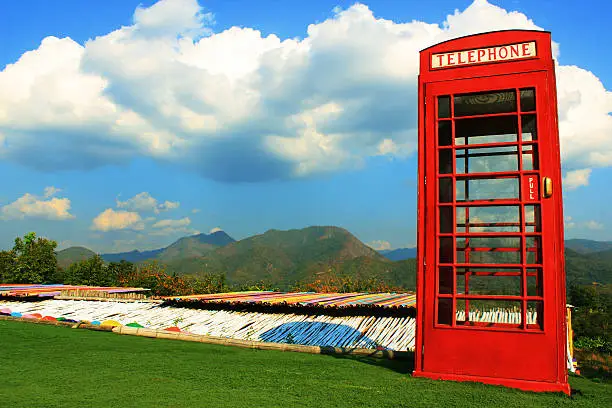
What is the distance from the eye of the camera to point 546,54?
6352 mm

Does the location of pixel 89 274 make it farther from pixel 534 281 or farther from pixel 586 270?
pixel 586 270

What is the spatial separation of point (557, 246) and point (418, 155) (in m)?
2.18

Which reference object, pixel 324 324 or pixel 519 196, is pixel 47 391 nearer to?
pixel 519 196

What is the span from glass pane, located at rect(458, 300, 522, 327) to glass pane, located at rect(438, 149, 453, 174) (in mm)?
2272

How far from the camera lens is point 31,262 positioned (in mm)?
29859

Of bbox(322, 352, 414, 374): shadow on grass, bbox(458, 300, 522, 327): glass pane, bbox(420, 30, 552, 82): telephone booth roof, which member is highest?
bbox(420, 30, 552, 82): telephone booth roof

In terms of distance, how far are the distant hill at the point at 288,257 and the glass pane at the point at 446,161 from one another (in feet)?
152

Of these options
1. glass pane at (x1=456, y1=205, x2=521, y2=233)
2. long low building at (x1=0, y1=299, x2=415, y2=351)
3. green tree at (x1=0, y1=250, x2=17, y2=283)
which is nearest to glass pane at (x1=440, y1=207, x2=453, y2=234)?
glass pane at (x1=456, y1=205, x2=521, y2=233)

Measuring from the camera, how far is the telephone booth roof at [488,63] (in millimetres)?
6375

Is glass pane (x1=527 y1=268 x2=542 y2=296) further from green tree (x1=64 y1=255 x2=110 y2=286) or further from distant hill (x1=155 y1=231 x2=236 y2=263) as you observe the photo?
distant hill (x1=155 y1=231 x2=236 y2=263)

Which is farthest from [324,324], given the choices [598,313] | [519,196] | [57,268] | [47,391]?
[57,268]

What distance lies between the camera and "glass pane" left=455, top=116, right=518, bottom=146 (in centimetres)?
690

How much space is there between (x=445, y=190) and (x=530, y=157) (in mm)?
1293

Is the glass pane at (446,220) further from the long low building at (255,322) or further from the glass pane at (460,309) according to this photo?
the long low building at (255,322)
